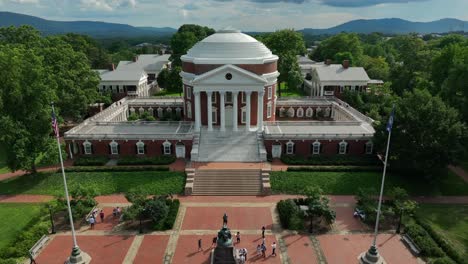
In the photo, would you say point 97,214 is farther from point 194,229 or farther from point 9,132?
point 9,132

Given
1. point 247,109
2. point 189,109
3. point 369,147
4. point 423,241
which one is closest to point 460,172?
point 369,147

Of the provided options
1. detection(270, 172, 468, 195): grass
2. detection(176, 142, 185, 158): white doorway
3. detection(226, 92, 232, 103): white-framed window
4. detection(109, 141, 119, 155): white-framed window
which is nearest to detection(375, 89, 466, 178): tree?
detection(270, 172, 468, 195): grass

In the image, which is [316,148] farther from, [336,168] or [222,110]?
[222,110]

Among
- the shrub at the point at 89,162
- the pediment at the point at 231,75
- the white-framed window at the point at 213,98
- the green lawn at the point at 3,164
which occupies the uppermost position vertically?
the pediment at the point at 231,75

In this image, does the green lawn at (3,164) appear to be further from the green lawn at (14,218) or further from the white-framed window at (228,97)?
the white-framed window at (228,97)

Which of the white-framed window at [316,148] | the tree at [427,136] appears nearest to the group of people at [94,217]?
the white-framed window at [316,148]

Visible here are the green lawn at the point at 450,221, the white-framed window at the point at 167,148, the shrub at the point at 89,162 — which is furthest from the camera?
the white-framed window at the point at 167,148

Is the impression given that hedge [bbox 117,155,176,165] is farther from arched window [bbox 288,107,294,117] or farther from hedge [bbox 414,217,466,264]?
arched window [bbox 288,107,294,117]
